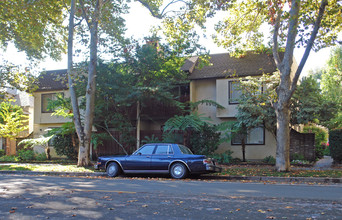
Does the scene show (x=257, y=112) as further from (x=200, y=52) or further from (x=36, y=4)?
(x=36, y=4)

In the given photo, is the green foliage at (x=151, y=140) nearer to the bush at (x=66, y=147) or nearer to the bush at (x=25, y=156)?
the bush at (x=66, y=147)

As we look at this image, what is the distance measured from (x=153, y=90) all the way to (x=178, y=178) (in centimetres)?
630

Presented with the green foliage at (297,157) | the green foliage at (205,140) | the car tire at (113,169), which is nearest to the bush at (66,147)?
the green foliage at (205,140)

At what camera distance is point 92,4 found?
1859 cm

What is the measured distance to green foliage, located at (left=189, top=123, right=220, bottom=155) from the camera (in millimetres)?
20391

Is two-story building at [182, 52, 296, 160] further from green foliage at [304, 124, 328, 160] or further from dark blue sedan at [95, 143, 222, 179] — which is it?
dark blue sedan at [95, 143, 222, 179]

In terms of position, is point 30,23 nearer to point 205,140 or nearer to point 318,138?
point 205,140

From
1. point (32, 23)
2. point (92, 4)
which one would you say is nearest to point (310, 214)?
point (92, 4)

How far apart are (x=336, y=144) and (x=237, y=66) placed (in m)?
7.91

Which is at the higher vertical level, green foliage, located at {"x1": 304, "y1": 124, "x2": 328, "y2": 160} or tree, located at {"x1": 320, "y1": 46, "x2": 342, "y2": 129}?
tree, located at {"x1": 320, "y1": 46, "x2": 342, "y2": 129}

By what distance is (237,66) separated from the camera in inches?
908

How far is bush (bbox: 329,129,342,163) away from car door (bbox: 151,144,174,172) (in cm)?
999

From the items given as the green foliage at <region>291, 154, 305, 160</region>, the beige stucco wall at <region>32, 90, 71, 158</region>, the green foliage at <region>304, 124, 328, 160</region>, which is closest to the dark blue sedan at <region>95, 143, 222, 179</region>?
the green foliage at <region>291, 154, 305, 160</region>

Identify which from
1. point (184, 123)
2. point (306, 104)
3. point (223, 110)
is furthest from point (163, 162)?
point (223, 110)
